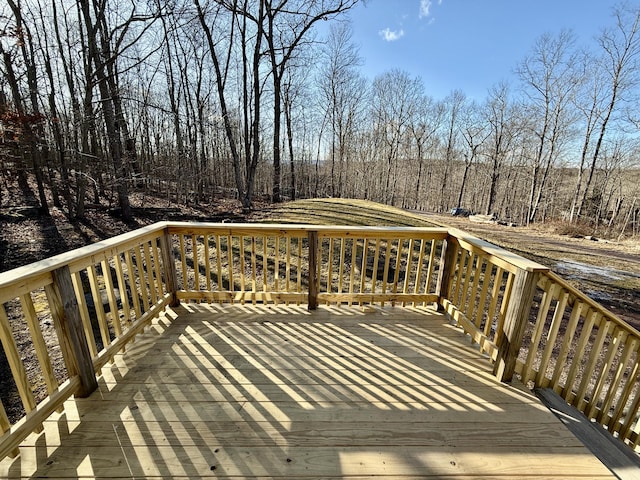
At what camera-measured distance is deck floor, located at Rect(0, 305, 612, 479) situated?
1506 mm

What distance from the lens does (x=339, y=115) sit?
22062mm

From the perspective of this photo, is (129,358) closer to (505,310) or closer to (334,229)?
(334,229)

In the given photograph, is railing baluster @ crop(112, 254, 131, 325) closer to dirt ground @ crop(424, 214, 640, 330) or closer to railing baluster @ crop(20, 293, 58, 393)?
railing baluster @ crop(20, 293, 58, 393)

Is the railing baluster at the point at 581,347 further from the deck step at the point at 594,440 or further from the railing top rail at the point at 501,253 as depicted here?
the railing top rail at the point at 501,253

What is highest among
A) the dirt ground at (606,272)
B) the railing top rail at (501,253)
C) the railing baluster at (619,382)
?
the railing top rail at (501,253)

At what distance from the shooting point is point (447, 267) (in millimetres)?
3131

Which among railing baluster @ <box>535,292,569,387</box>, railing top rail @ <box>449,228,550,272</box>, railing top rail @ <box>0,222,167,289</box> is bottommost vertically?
railing baluster @ <box>535,292,569,387</box>

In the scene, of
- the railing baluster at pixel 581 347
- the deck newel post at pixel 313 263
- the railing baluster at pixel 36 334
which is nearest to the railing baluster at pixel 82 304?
the railing baluster at pixel 36 334

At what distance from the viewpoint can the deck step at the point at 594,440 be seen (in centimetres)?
155

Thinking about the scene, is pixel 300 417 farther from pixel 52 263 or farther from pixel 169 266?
pixel 169 266

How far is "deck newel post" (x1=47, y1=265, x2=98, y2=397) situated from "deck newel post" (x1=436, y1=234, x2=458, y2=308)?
3.12 meters

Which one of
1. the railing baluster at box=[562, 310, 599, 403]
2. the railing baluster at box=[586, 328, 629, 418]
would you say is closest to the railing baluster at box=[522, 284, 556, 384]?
the railing baluster at box=[562, 310, 599, 403]

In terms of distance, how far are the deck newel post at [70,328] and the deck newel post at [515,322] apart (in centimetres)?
294

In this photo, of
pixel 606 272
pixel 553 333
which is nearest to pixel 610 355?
pixel 553 333
